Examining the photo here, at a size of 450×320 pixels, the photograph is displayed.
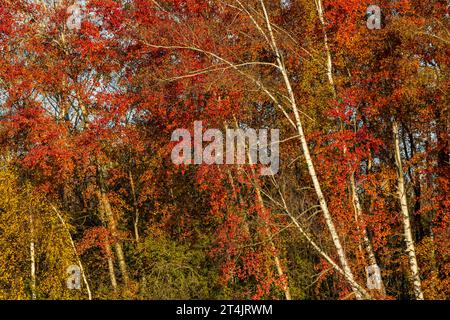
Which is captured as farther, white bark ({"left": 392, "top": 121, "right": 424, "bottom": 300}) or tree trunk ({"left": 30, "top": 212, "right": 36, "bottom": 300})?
tree trunk ({"left": 30, "top": 212, "right": 36, "bottom": 300})

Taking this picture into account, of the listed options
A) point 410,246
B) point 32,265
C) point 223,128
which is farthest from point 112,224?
point 410,246

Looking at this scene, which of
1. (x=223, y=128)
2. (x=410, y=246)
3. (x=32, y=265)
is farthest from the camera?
(x=223, y=128)

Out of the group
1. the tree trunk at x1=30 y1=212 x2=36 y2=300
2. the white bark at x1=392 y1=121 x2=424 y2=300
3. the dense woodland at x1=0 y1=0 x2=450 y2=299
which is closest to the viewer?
the white bark at x1=392 y1=121 x2=424 y2=300

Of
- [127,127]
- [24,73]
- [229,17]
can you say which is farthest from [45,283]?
[229,17]

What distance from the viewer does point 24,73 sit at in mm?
19281

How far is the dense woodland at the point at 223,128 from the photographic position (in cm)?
1562

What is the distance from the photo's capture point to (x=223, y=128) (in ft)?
60.1

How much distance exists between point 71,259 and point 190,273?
164 inches

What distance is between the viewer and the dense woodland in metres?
15.6

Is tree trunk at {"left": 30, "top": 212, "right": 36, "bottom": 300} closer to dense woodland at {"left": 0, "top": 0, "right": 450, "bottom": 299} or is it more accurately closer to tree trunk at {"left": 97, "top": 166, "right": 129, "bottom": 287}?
dense woodland at {"left": 0, "top": 0, "right": 450, "bottom": 299}

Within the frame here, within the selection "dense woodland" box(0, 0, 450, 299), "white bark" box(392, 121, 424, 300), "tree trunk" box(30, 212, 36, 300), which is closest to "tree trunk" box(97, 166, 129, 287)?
"dense woodland" box(0, 0, 450, 299)

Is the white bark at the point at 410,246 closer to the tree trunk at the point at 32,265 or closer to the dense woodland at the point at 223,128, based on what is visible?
the dense woodland at the point at 223,128

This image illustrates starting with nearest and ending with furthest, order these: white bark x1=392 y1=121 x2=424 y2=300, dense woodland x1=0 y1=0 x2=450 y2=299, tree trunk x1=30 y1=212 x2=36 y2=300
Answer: white bark x1=392 y1=121 x2=424 y2=300
dense woodland x1=0 y1=0 x2=450 y2=299
tree trunk x1=30 y1=212 x2=36 y2=300

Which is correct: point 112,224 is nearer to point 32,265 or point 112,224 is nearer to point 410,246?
point 32,265
